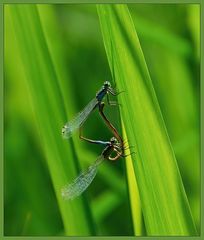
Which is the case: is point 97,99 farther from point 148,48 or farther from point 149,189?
point 148,48

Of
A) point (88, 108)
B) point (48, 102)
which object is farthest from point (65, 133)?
point (88, 108)

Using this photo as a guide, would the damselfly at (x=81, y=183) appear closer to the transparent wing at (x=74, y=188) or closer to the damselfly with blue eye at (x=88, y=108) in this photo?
the transparent wing at (x=74, y=188)

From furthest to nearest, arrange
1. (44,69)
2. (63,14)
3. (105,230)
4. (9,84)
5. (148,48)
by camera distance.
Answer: (63,14) < (148,48) < (9,84) < (105,230) < (44,69)

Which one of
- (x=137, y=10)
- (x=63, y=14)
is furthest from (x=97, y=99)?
(x=63, y=14)

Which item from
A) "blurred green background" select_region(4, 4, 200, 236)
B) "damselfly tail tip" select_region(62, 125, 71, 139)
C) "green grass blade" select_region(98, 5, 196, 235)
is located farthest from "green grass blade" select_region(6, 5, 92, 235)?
"blurred green background" select_region(4, 4, 200, 236)

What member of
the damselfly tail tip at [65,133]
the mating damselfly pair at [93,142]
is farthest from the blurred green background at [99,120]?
the damselfly tail tip at [65,133]

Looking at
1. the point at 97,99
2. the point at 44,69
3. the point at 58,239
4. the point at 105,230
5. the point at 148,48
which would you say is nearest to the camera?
the point at 44,69

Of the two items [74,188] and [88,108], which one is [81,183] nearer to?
[74,188]
